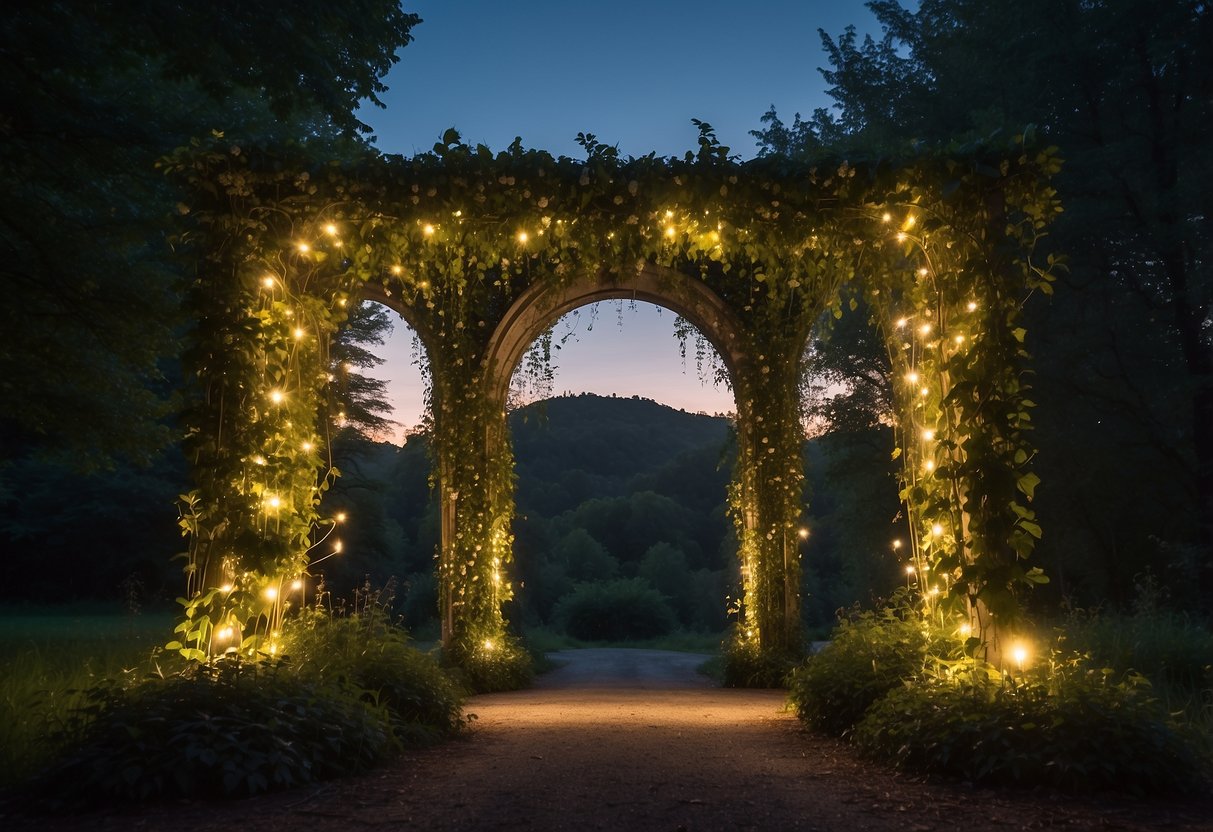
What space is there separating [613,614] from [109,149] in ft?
73.2

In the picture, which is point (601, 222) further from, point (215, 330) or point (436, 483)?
point (436, 483)

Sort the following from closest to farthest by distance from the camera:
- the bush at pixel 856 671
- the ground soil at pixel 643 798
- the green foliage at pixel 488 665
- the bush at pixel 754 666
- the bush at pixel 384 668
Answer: the ground soil at pixel 643 798
the bush at pixel 384 668
the bush at pixel 856 671
the green foliage at pixel 488 665
the bush at pixel 754 666

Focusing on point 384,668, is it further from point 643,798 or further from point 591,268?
point 591,268

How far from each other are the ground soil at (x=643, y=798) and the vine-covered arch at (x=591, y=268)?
128 cm

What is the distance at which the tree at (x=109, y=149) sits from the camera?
699cm

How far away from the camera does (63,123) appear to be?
25.5 feet

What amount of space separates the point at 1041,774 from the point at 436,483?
6913mm

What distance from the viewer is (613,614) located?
28188 millimetres

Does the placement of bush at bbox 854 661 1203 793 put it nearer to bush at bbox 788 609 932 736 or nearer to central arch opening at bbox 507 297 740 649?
bush at bbox 788 609 932 736

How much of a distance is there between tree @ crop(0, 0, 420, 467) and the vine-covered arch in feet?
3.80

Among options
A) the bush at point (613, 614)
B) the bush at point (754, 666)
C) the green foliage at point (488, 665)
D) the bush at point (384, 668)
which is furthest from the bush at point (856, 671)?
the bush at point (613, 614)

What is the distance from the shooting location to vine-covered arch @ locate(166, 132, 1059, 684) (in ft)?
16.8

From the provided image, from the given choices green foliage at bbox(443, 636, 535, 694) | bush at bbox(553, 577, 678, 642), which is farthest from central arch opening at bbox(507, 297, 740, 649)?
green foliage at bbox(443, 636, 535, 694)

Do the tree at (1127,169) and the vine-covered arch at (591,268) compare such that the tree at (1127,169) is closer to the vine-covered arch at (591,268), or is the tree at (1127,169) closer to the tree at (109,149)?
the vine-covered arch at (591,268)
